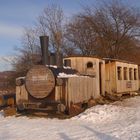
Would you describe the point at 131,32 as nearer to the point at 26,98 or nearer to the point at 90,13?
the point at 90,13

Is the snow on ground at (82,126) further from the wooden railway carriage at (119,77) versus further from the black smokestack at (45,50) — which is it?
the wooden railway carriage at (119,77)

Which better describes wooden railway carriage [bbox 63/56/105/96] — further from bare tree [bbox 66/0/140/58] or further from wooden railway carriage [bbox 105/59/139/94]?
bare tree [bbox 66/0/140/58]

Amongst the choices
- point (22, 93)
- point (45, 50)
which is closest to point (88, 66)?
point (45, 50)

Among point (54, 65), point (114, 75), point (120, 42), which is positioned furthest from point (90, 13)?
point (54, 65)

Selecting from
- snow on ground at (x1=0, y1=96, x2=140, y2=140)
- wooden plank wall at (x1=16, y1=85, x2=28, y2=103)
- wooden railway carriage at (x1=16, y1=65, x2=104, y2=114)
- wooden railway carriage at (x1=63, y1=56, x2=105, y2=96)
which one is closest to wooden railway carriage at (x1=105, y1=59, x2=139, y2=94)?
wooden railway carriage at (x1=63, y1=56, x2=105, y2=96)

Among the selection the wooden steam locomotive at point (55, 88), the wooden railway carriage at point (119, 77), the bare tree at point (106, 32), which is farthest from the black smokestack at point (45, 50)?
the bare tree at point (106, 32)

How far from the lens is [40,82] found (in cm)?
1499

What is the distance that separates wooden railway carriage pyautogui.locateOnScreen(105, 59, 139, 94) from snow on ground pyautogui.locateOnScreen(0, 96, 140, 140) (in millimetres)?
6191

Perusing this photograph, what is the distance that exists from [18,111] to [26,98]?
28.9 inches

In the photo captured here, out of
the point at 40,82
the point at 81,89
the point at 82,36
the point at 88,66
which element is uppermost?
the point at 82,36

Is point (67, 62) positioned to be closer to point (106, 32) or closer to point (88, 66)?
point (88, 66)

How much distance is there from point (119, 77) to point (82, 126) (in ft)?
36.3

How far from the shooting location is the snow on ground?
10.2 m

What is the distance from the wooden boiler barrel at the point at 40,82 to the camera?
14.8 m
